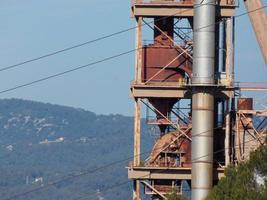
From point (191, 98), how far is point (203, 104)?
5.72 ft

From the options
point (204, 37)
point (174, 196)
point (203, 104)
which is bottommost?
point (174, 196)

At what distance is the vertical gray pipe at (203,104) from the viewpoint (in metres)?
74.8

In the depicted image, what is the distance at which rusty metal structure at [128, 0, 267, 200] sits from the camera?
246ft

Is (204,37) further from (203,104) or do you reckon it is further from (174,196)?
(174,196)

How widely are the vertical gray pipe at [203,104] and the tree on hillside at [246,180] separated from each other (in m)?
2.98

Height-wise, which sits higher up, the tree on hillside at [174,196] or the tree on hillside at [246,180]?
the tree on hillside at [246,180]

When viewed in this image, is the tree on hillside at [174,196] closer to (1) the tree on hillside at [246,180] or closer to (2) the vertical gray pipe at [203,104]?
(2) the vertical gray pipe at [203,104]

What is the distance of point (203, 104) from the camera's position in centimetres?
7544

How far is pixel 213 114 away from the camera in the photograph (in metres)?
75.9

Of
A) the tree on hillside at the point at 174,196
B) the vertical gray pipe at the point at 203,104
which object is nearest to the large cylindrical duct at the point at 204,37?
the vertical gray pipe at the point at 203,104

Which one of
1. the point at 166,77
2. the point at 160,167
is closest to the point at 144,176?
the point at 160,167

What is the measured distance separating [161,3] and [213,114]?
7.02 m

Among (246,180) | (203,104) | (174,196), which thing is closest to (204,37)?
(203,104)

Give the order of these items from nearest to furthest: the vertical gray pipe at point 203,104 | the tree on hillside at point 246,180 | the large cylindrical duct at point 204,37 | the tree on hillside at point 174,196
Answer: the tree on hillside at point 246,180 → the tree on hillside at point 174,196 → the vertical gray pipe at point 203,104 → the large cylindrical duct at point 204,37
